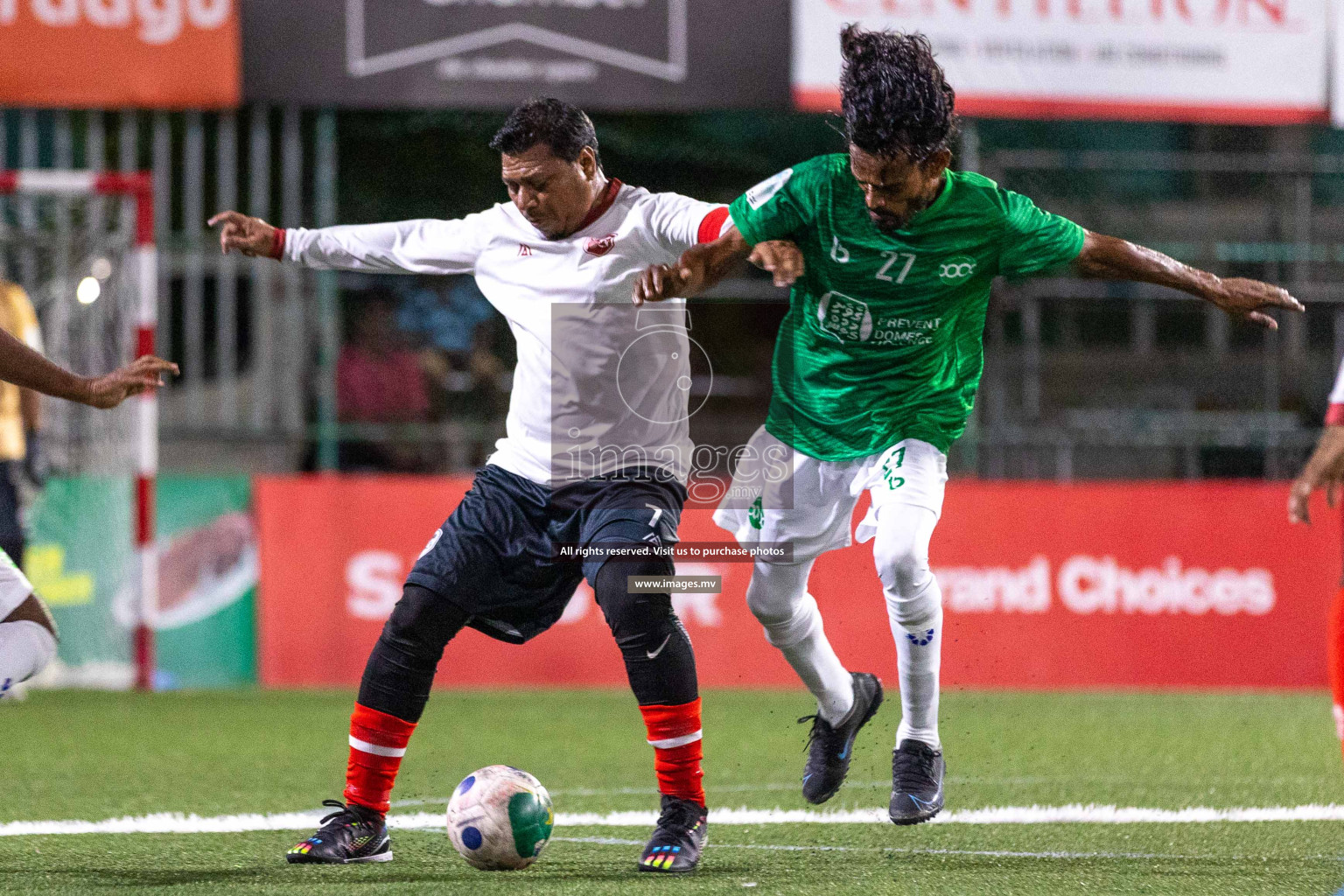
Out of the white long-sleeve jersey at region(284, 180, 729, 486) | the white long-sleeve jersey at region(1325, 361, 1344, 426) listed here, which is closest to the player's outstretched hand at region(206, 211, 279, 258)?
the white long-sleeve jersey at region(284, 180, 729, 486)

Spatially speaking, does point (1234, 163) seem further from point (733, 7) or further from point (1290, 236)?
point (733, 7)

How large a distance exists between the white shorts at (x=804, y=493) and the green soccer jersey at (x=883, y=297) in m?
0.05

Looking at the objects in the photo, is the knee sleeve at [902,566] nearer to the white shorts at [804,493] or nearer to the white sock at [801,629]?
the white shorts at [804,493]

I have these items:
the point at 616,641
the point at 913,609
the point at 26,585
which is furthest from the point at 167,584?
the point at 913,609

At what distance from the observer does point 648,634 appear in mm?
4590

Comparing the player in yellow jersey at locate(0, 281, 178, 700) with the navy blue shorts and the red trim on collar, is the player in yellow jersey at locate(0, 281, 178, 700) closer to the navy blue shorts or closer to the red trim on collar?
the navy blue shorts

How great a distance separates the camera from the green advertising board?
10.2 meters

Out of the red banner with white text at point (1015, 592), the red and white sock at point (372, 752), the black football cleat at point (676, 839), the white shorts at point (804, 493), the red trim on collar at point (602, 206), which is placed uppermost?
the red trim on collar at point (602, 206)

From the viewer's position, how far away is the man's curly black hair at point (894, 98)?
4.54 metres

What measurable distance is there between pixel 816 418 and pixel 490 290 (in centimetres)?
103

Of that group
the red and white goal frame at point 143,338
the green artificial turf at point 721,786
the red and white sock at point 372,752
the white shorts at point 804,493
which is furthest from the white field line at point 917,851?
the red and white goal frame at point 143,338

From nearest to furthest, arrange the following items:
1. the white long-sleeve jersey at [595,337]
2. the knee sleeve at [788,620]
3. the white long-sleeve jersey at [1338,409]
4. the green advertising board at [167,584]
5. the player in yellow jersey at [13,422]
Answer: the white long-sleeve jersey at [1338,409] → the white long-sleeve jersey at [595,337] → the knee sleeve at [788,620] → the player in yellow jersey at [13,422] → the green advertising board at [167,584]

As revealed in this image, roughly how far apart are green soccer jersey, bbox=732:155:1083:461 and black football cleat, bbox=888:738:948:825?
34.3 inches

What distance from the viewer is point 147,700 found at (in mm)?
9562
